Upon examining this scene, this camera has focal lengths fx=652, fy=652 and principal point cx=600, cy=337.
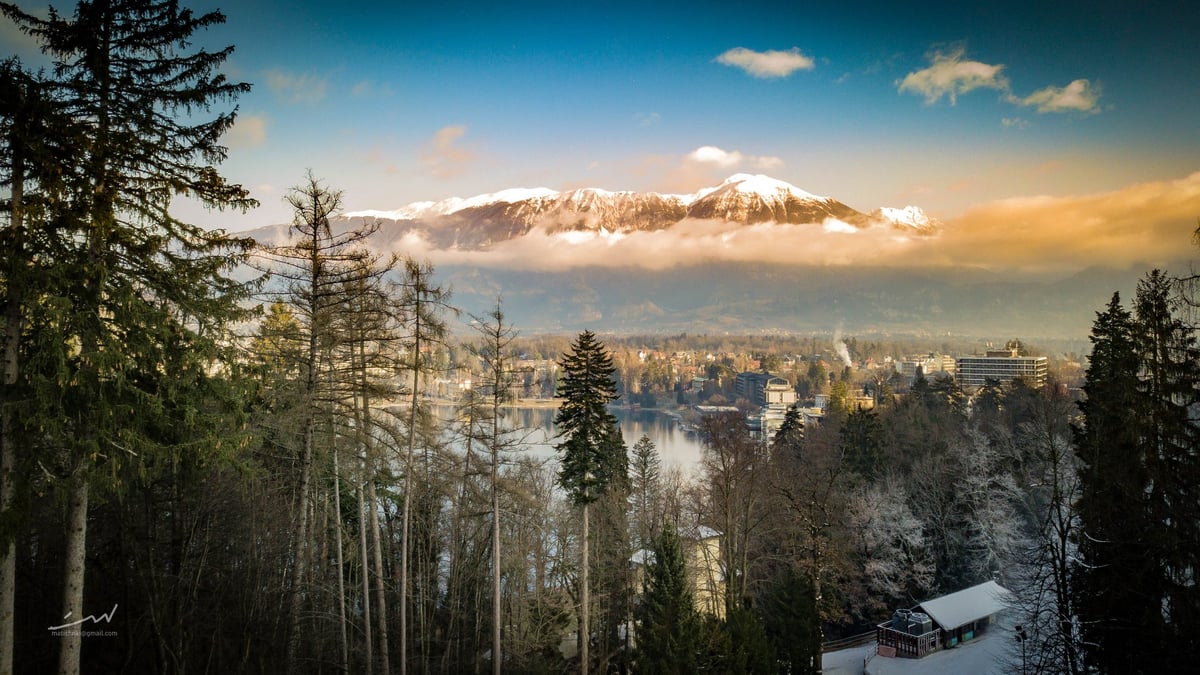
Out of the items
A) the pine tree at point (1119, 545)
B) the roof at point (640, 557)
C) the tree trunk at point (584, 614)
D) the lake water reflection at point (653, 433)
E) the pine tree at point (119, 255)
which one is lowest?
the lake water reflection at point (653, 433)

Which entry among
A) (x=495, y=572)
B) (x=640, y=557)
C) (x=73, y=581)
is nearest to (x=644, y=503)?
(x=640, y=557)

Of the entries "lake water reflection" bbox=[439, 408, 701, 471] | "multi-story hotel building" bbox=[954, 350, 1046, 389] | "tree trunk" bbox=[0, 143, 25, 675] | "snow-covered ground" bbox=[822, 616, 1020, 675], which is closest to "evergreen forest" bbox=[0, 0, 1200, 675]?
"tree trunk" bbox=[0, 143, 25, 675]

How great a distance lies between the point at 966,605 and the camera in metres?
25.0

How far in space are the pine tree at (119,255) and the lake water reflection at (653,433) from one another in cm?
4306

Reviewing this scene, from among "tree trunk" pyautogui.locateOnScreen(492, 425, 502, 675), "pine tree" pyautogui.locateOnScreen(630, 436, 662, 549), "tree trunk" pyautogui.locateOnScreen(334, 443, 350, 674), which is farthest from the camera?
"pine tree" pyautogui.locateOnScreen(630, 436, 662, 549)

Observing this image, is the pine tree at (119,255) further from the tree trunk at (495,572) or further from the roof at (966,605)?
the roof at (966,605)

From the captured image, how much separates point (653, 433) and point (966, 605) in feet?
201

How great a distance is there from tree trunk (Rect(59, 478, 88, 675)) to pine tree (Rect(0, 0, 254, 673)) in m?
0.01

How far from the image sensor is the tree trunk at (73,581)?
26.9 feet

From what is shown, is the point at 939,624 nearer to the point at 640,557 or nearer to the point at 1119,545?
the point at 640,557

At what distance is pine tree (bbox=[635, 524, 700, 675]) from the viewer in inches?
571

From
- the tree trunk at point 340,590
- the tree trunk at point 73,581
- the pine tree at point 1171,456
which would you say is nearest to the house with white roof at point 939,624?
the pine tree at point 1171,456

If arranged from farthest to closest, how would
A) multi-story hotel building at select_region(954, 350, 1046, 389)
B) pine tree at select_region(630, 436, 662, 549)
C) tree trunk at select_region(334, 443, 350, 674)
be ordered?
1. multi-story hotel building at select_region(954, 350, 1046, 389)
2. pine tree at select_region(630, 436, 662, 549)
3. tree trunk at select_region(334, 443, 350, 674)

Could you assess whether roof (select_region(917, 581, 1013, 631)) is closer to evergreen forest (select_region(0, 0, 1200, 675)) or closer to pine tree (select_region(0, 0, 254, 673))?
evergreen forest (select_region(0, 0, 1200, 675))
